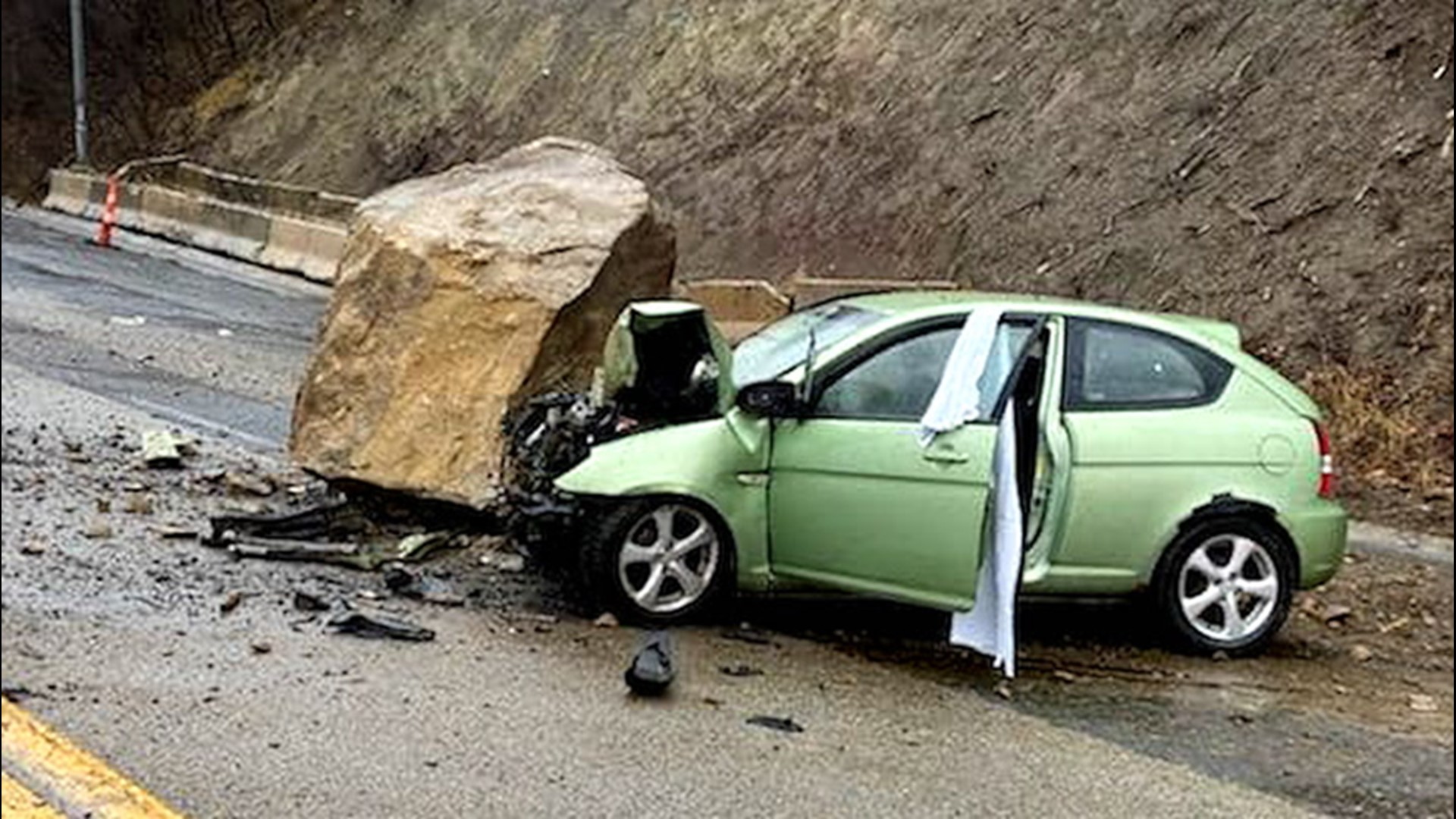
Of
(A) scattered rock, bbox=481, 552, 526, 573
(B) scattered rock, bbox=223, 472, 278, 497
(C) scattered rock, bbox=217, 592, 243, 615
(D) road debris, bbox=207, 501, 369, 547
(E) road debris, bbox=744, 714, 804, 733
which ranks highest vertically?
(B) scattered rock, bbox=223, 472, 278, 497

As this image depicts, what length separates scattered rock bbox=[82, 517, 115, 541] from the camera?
4941 mm

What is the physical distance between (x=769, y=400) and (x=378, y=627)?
59.2 inches

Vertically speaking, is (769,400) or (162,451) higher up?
(769,400)

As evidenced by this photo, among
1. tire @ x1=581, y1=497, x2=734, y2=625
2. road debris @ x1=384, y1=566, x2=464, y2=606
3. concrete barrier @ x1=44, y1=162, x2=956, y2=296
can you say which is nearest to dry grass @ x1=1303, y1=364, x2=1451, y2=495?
tire @ x1=581, y1=497, x2=734, y2=625

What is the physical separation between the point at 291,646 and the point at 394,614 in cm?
75

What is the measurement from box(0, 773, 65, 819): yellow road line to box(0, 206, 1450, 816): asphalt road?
20.6 inches

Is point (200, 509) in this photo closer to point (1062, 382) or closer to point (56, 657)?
point (56, 657)

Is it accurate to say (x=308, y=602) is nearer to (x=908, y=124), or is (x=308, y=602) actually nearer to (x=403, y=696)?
(x=403, y=696)

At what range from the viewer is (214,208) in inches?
138

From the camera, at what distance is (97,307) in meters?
3.75

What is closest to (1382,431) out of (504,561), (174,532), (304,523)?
(504,561)

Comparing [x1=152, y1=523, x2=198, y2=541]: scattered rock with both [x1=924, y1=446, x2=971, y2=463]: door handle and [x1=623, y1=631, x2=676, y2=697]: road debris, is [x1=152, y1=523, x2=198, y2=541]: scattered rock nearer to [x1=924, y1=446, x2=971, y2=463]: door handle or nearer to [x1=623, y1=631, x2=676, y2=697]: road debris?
[x1=623, y1=631, x2=676, y2=697]: road debris

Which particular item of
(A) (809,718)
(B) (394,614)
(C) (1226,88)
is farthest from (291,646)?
(C) (1226,88)

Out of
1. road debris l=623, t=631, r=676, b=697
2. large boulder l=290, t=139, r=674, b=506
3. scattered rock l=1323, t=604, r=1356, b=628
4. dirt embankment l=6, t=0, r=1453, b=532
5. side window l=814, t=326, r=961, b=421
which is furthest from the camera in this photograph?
scattered rock l=1323, t=604, r=1356, b=628
